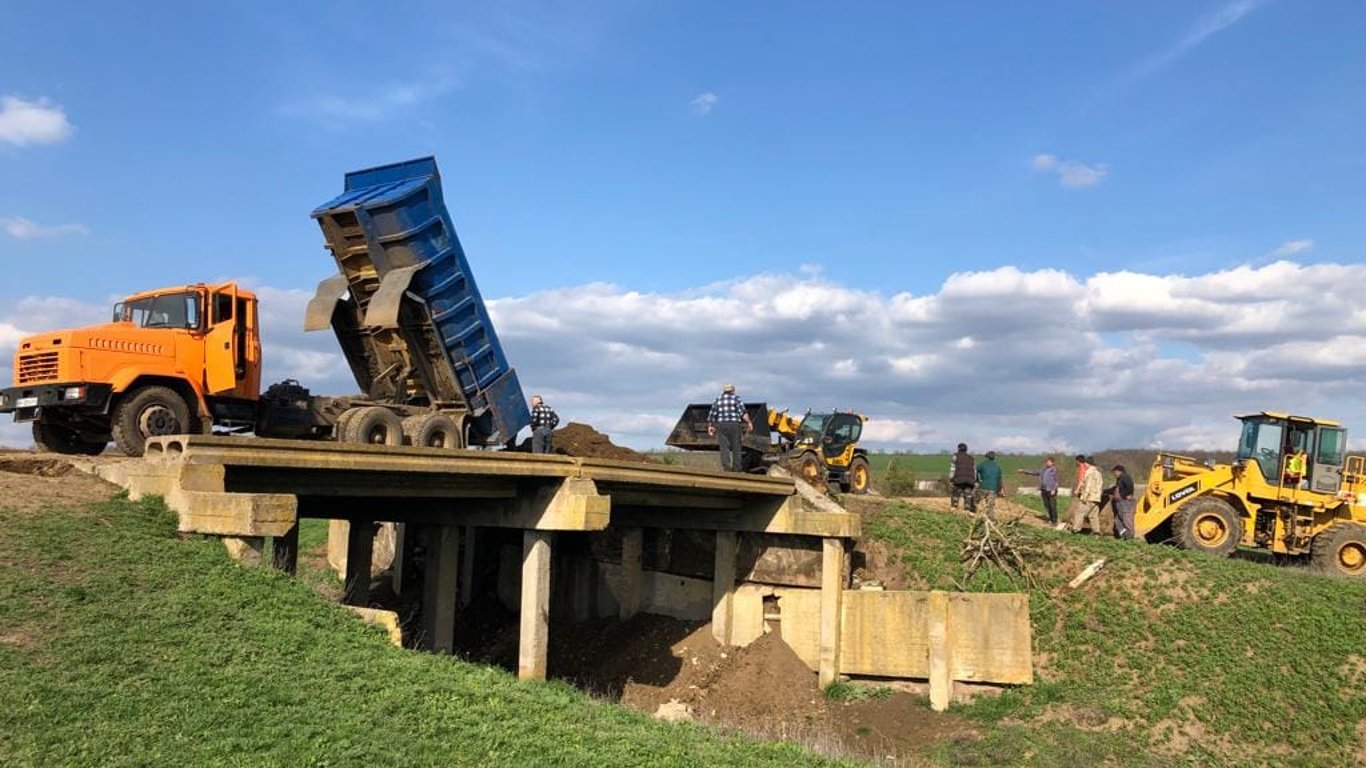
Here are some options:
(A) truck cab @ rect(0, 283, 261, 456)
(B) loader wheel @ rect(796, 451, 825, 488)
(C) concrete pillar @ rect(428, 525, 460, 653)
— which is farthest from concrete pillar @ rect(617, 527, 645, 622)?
(A) truck cab @ rect(0, 283, 261, 456)

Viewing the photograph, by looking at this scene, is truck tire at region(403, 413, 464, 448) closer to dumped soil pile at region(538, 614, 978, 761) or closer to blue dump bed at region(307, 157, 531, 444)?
blue dump bed at region(307, 157, 531, 444)

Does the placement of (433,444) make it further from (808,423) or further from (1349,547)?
(1349,547)

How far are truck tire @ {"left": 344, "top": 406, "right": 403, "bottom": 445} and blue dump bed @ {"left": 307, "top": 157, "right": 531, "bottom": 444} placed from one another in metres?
0.95

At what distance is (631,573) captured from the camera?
61.4ft

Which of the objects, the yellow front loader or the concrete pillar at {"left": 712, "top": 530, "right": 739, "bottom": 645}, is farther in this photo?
the yellow front loader

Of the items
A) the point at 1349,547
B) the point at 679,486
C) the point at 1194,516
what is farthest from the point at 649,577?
the point at 1349,547

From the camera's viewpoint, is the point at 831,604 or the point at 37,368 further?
the point at 831,604

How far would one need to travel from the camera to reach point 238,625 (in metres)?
8.13

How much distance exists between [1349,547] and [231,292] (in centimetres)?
1949

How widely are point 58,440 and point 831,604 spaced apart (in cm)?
1196

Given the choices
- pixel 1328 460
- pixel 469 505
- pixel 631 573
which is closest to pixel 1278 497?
pixel 1328 460

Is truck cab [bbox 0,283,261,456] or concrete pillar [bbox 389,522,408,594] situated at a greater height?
truck cab [bbox 0,283,261,456]

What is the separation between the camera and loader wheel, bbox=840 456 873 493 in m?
25.1

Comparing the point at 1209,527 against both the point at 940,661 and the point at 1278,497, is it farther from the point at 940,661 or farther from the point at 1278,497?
the point at 940,661
